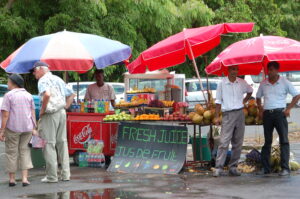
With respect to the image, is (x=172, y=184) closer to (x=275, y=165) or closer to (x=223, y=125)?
(x=223, y=125)

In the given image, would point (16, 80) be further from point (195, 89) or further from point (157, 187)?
point (195, 89)

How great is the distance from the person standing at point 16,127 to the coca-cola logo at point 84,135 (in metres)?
2.63

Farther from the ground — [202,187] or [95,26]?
[95,26]

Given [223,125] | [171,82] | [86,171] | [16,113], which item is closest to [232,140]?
[223,125]

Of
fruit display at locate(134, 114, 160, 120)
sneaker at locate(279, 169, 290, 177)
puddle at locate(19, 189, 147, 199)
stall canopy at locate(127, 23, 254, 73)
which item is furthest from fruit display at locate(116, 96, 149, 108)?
puddle at locate(19, 189, 147, 199)

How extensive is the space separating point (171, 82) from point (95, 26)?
21.7 ft

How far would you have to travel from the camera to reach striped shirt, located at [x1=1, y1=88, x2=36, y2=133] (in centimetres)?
1055

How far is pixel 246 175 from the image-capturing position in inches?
455

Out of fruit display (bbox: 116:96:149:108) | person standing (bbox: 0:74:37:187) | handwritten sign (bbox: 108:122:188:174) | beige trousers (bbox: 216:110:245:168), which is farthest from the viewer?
fruit display (bbox: 116:96:149:108)

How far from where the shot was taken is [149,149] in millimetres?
12453

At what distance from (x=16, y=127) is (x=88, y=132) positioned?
2.93m

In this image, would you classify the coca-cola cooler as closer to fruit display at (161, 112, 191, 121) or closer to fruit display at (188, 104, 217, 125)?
fruit display at (161, 112, 191, 121)

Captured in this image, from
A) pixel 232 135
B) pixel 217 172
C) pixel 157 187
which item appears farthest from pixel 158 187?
pixel 232 135

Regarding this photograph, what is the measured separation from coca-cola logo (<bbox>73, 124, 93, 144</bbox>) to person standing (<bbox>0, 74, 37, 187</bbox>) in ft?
8.64
